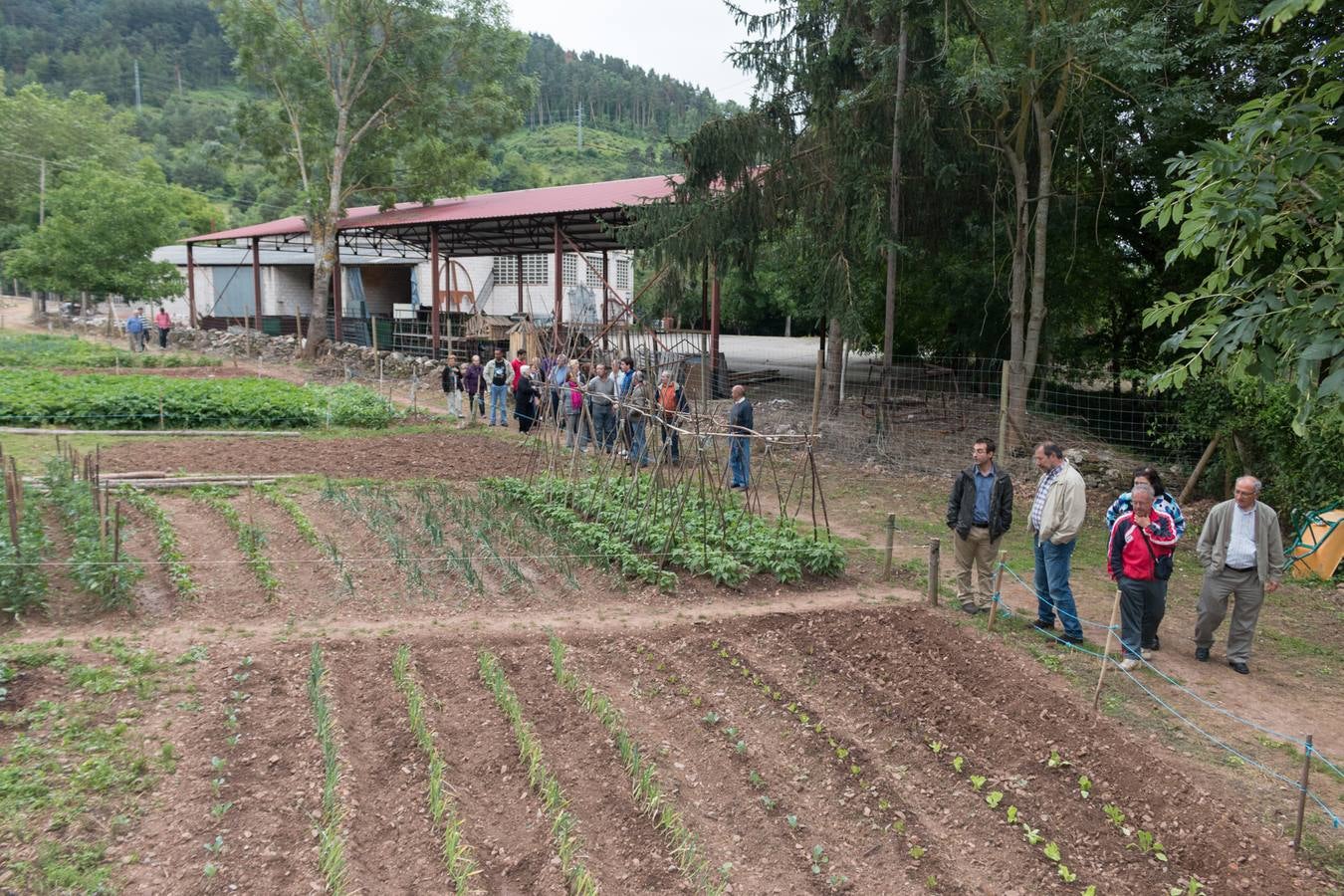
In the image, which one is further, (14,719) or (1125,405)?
(1125,405)

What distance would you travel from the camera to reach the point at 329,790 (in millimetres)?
5102

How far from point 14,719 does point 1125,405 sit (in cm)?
1577

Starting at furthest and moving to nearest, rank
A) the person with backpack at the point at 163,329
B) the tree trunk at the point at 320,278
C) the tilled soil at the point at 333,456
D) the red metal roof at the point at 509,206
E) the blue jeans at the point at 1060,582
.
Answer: the person with backpack at the point at 163,329
the tree trunk at the point at 320,278
the red metal roof at the point at 509,206
the tilled soil at the point at 333,456
the blue jeans at the point at 1060,582

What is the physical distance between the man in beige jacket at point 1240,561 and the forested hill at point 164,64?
359 ft

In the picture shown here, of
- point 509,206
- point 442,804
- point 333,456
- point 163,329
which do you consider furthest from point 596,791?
point 163,329

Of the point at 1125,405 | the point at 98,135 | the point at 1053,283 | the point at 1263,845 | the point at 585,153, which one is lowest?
the point at 1263,845

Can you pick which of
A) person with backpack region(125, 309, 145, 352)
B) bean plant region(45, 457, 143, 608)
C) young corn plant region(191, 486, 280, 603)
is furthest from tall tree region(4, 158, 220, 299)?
bean plant region(45, 457, 143, 608)

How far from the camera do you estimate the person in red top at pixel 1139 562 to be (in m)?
7.30

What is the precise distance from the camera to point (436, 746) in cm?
582

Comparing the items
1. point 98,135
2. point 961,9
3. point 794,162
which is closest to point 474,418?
point 794,162

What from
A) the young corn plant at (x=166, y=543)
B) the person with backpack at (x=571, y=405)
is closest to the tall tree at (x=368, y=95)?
the person with backpack at (x=571, y=405)

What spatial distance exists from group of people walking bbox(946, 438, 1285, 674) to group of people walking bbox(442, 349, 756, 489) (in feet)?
10.0

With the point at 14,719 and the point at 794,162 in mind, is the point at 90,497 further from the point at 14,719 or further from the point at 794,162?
the point at 794,162

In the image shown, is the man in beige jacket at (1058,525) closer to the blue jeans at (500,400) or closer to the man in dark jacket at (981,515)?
the man in dark jacket at (981,515)
